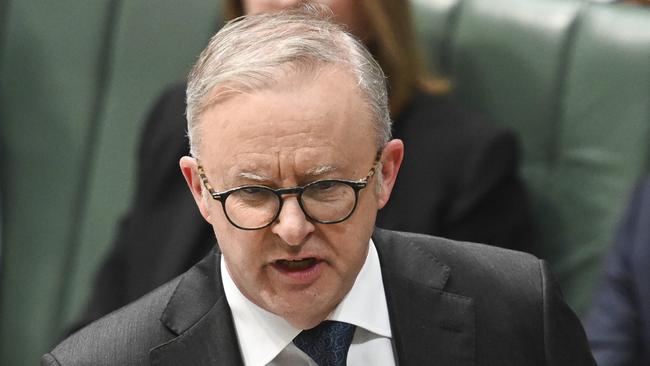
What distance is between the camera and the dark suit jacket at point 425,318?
122cm

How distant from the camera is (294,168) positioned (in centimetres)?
111

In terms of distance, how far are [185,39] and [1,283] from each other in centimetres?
67

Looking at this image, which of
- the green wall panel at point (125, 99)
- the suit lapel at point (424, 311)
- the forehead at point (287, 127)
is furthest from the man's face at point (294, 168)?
the green wall panel at point (125, 99)

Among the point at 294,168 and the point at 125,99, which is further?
the point at 125,99

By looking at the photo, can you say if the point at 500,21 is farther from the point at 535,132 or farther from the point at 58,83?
the point at 58,83

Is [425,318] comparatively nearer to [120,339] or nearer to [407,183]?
[120,339]

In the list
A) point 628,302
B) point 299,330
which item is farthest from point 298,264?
point 628,302

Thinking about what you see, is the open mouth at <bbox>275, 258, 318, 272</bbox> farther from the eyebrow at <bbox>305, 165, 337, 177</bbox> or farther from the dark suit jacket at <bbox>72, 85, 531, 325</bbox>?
the dark suit jacket at <bbox>72, 85, 531, 325</bbox>

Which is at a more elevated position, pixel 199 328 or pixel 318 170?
pixel 318 170

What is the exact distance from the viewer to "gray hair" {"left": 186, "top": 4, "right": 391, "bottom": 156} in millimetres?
1118

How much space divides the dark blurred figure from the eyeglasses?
0.85m

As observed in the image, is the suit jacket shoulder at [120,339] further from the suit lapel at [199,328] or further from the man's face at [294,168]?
the man's face at [294,168]

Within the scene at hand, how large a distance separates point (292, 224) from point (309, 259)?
0.06 meters

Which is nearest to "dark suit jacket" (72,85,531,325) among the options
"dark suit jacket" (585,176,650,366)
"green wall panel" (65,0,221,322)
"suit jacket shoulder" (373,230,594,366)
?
"dark suit jacket" (585,176,650,366)
